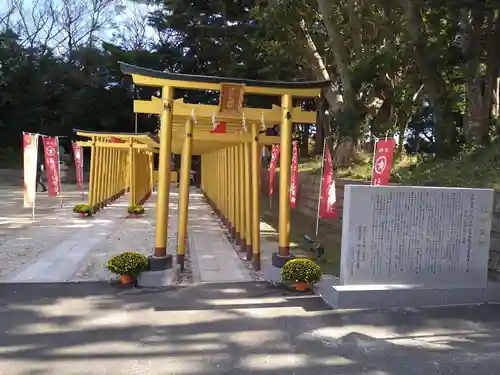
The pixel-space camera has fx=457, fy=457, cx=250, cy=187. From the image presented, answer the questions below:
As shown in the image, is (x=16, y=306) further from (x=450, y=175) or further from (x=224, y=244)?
(x=450, y=175)

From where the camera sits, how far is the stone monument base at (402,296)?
5117 mm

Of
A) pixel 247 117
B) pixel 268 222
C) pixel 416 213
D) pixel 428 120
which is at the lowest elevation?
pixel 268 222

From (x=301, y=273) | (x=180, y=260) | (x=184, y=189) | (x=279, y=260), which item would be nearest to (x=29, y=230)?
(x=180, y=260)

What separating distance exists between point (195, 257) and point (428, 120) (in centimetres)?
1040

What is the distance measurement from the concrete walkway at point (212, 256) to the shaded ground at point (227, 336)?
93 centimetres

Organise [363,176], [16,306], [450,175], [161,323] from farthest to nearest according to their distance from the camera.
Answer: [363,176]
[450,175]
[16,306]
[161,323]

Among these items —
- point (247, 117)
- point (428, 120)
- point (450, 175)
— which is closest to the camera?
point (247, 117)

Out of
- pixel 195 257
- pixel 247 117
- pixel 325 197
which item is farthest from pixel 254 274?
pixel 325 197

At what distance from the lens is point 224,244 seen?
9508 mm

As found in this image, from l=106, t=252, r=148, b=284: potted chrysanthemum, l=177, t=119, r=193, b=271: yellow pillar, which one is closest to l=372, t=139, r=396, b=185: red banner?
l=177, t=119, r=193, b=271: yellow pillar

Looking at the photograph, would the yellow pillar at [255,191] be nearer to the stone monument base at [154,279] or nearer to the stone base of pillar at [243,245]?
the stone base of pillar at [243,245]

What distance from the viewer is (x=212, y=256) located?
26.9ft

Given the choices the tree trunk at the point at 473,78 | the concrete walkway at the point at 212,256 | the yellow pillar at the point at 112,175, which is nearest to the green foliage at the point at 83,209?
the concrete walkway at the point at 212,256

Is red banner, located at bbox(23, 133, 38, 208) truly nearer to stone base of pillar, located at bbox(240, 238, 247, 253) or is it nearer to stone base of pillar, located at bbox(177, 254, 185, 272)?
stone base of pillar, located at bbox(240, 238, 247, 253)
